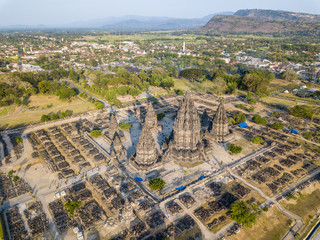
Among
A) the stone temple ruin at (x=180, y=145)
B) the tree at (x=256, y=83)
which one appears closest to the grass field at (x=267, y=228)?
the stone temple ruin at (x=180, y=145)

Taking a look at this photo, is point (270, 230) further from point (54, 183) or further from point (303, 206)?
point (54, 183)

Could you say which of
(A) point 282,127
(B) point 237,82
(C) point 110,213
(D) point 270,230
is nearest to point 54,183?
(C) point 110,213

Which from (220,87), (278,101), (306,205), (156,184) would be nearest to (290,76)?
(278,101)

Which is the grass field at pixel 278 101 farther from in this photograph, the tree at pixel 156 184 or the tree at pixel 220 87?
the tree at pixel 156 184

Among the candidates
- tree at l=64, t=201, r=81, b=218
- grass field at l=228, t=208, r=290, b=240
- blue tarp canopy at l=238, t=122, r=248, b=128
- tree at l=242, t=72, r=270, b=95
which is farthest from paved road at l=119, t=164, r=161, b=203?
tree at l=242, t=72, r=270, b=95

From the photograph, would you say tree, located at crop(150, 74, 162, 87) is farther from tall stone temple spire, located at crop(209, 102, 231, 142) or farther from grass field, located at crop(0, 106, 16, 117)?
grass field, located at crop(0, 106, 16, 117)
